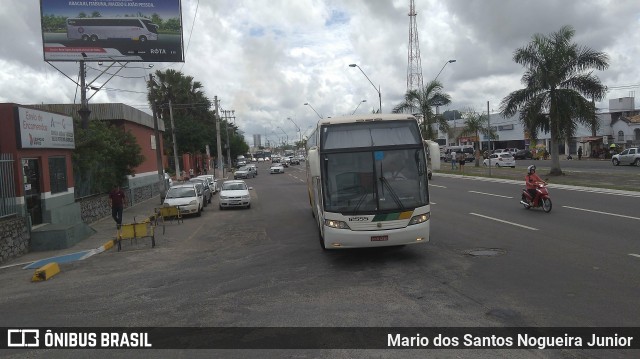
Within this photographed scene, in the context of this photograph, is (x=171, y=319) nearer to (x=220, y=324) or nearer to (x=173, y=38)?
(x=220, y=324)

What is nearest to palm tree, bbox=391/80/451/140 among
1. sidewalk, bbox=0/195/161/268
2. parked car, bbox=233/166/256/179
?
parked car, bbox=233/166/256/179

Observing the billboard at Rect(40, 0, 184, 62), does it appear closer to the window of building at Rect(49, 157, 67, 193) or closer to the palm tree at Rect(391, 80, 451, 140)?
the window of building at Rect(49, 157, 67, 193)

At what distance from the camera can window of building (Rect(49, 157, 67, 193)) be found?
57.9 ft

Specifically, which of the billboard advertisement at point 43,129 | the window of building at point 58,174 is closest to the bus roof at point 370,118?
the billboard advertisement at point 43,129

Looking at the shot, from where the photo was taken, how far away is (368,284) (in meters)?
8.73

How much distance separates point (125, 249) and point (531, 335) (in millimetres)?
12277

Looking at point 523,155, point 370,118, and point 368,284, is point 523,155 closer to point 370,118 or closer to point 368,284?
point 370,118

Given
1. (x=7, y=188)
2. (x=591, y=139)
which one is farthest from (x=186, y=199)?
(x=591, y=139)

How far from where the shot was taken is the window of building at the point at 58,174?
17.6 m

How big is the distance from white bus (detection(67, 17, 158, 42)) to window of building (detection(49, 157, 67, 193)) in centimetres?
872

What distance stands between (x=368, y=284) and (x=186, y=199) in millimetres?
15751

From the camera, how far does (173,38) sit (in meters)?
26.4

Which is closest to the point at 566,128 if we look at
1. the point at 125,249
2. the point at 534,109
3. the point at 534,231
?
the point at 534,109

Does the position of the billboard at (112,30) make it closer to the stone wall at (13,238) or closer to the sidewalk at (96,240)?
the sidewalk at (96,240)
